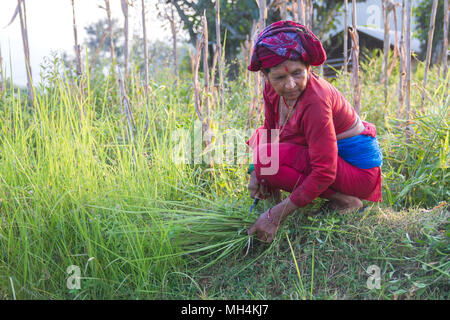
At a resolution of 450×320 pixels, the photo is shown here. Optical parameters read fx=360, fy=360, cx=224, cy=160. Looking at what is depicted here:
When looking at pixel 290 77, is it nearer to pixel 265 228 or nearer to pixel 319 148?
pixel 319 148

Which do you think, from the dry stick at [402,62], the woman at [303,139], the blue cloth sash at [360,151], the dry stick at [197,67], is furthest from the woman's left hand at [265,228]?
the dry stick at [402,62]

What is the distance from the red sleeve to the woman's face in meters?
0.10

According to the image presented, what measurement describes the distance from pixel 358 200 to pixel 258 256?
627mm

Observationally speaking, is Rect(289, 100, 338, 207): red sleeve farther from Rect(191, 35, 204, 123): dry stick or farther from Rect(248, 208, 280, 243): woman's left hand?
Rect(191, 35, 204, 123): dry stick

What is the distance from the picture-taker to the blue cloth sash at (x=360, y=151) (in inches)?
72.3

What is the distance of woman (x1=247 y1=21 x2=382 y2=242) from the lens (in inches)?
61.1

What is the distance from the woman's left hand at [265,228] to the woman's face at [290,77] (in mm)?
576

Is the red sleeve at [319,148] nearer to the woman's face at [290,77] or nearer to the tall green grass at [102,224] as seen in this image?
the woman's face at [290,77]

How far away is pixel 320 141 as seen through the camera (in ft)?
5.14

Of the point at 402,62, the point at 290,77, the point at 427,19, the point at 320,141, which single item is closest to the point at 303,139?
the point at 320,141

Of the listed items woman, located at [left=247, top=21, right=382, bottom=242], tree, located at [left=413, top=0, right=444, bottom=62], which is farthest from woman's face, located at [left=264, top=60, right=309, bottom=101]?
tree, located at [left=413, top=0, right=444, bottom=62]

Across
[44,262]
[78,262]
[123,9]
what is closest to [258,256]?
[78,262]

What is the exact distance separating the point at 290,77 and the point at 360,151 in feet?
1.97

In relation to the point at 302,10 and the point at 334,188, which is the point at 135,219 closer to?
the point at 334,188
